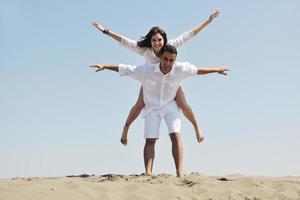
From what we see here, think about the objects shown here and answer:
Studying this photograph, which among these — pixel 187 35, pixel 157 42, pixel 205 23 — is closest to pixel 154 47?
pixel 157 42

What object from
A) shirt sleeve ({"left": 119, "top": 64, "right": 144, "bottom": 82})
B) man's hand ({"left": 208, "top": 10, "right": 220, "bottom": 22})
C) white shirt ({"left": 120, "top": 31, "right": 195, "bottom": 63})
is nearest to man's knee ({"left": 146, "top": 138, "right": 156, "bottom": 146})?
shirt sleeve ({"left": 119, "top": 64, "right": 144, "bottom": 82})

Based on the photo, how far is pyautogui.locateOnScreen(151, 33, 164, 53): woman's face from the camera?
7096 millimetres

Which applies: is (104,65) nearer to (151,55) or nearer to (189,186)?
(151,55)

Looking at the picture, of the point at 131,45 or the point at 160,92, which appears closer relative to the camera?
the point at 160,92

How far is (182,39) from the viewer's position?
24.2 feet

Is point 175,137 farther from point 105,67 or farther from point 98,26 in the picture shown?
point 98,26

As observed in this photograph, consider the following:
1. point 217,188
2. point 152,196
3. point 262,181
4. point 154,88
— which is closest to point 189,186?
point 217,188

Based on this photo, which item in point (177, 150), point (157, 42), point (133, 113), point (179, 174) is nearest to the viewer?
point (179, 174)

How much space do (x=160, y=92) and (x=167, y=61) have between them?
565 millimetres

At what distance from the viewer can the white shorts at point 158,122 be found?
695 cm

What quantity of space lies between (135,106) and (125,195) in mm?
2471

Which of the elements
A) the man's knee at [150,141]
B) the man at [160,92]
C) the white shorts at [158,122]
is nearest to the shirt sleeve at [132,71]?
the man at [160,92]

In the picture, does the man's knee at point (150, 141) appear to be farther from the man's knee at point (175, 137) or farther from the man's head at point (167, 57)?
the man's head at point (167, 57)

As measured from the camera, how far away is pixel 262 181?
247 inches
